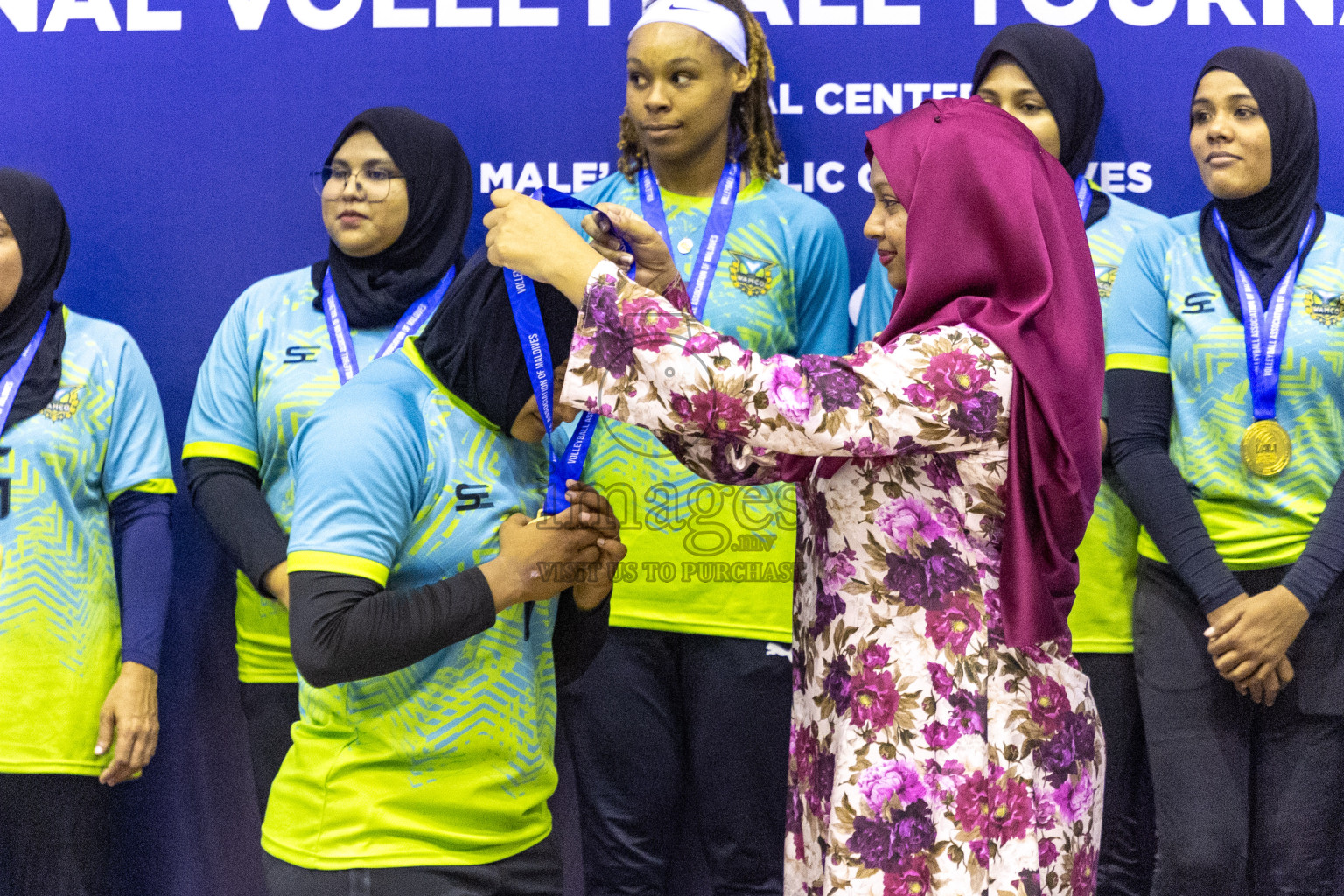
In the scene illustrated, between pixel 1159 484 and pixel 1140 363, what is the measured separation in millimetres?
289

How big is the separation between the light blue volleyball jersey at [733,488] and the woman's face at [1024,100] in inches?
19.4

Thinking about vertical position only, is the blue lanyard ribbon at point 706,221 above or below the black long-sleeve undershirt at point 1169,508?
above

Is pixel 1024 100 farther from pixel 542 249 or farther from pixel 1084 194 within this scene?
pixel 542 249

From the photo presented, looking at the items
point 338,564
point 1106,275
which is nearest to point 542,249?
point 338,564

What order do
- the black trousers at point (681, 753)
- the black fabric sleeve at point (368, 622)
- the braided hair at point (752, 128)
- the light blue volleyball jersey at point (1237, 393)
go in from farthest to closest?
the braided hair at point (752, 128), the black trousers at point (681, 753), the light blue volleyball jersey at point (1237, 393), the black fabric sleeve at point (368, 622)

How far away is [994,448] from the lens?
5.84 feet

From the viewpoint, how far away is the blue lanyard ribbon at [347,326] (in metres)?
3.03

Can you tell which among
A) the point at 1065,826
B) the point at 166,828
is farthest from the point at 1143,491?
the point at 166,828

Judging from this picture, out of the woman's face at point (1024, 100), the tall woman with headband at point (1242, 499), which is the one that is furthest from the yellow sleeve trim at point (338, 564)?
the woman's face at point (1024, 100)

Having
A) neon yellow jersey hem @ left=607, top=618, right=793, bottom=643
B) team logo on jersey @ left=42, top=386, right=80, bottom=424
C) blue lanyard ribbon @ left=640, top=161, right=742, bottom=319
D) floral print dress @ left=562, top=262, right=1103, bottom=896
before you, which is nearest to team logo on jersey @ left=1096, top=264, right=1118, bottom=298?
blue lanyard ribbon @ left=640, top=161, right=742, bottom=319

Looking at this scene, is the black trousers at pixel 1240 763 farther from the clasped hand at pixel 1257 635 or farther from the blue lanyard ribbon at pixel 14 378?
the blue lanyard ribbon at pixel 14 378

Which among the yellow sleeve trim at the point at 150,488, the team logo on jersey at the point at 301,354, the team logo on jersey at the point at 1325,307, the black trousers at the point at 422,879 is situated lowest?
the black trousers at the point at 422,879

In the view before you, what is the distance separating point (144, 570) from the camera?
9.81ft

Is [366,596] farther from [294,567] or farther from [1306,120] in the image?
[1306,120]
